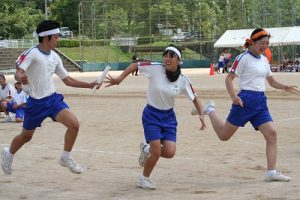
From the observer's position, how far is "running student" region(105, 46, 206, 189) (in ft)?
26.0

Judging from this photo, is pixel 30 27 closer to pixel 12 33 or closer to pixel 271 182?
pixel 12 33

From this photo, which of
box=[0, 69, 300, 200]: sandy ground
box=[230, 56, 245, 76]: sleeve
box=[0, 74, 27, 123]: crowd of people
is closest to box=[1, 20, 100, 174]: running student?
box=[0, 69, 300, 200]: sandy ground

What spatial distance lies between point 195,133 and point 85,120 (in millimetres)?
4054

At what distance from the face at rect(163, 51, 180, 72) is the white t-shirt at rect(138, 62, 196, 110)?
0.10 m

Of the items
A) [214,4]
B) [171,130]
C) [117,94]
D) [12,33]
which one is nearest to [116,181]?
[171,130]

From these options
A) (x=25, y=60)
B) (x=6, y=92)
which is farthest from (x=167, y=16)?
(x=25, y=60)

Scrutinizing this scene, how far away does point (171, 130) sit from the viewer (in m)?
8.09

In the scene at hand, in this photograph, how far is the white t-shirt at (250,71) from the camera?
8625 mm

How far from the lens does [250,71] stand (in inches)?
340

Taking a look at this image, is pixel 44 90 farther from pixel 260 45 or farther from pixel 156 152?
pixel 260 45

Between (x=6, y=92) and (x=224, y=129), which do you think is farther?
(x=6, y=92)

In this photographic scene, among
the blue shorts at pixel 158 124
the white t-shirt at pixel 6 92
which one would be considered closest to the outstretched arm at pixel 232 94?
the blue shorts at pixel 158 124

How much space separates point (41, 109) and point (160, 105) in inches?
58.6

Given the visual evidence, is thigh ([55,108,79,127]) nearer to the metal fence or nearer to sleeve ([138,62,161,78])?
sleeve ([138,62,161,78])
